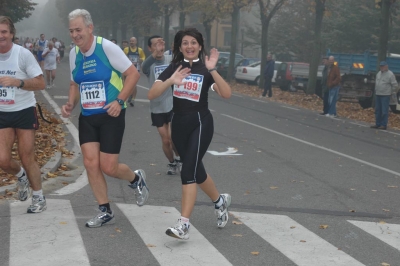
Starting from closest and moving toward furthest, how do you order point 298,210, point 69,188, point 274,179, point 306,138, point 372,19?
1. point 298,210
2. point 69,188
3. point 274,179
4. point 306,138
5. point 372,19

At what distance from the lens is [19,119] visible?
7.00 m

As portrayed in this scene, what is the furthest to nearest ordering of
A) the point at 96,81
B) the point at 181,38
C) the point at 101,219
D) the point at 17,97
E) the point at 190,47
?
the point at 17,97 < the point at 101,219 < the point at 96,81 < the point at 181,38 < the point at 190,47

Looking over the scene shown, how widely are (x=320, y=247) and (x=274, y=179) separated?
12.0 feet

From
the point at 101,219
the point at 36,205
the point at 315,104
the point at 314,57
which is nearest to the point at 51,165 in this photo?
the point at 36,205

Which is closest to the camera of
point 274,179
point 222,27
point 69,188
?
point 69,188

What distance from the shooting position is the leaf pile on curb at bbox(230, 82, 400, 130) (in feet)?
76.2

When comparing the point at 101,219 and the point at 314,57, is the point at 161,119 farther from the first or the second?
the point at 314,57

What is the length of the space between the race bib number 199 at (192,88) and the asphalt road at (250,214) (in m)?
1.28

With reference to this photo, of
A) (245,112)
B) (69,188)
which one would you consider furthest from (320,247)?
(245,112)

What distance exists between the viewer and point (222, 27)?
93312mm

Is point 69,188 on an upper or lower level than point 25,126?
lower

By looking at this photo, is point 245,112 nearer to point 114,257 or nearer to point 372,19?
point 114,257

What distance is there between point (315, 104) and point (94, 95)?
2265cm

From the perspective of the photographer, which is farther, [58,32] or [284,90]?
[58,32]
